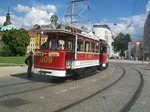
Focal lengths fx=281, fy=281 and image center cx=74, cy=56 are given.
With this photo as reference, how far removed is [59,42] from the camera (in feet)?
53.2

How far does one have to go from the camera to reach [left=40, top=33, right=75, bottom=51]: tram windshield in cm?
1616

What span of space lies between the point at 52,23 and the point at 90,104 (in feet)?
26.2

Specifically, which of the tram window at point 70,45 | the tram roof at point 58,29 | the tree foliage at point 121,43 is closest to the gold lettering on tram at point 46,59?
the tram window at point 70,45

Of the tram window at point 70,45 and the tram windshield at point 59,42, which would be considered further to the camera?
the tram window at point 70,45

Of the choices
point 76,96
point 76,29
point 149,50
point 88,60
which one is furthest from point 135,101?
point 149,50

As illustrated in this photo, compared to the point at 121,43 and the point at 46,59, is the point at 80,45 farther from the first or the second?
the point at 121,43

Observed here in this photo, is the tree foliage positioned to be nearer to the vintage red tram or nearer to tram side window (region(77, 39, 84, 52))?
tram side window (region(77, 39, 84, 52))

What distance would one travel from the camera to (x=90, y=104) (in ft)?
31.8

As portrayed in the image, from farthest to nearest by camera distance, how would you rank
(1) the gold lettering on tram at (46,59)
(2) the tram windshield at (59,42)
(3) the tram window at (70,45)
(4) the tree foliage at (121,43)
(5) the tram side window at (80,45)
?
(4) the tree foliage at (121,43) < (5) the tram side window at (80,45) < (3) the tram window at (70,45) < (2) the tram windshield at (59,42) < (1) the gold lettering on tram at (46,59)

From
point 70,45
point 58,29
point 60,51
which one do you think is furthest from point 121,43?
point 60,51

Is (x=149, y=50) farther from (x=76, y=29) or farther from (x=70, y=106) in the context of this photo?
(x=70, y=106)

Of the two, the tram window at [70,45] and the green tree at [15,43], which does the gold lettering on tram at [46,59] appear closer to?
the tram window at [70,45]

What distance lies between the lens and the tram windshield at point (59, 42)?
16156 mm

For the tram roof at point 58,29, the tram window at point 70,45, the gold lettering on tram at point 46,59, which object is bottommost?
the gold lettering on tram at point 46,59
